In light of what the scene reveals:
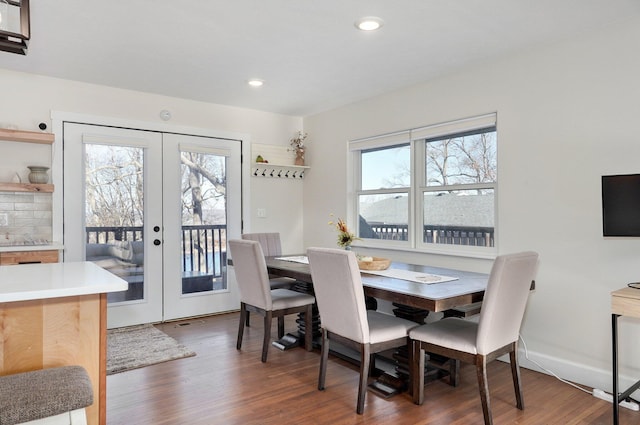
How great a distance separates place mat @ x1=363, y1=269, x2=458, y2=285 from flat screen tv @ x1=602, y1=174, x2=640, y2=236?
0.98 m

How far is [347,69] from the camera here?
12.1ft

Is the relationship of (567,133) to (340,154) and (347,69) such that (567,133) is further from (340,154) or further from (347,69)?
(340,154)

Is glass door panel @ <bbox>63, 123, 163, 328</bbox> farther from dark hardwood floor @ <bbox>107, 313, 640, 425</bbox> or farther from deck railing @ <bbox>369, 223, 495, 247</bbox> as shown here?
deck railing @ <bbox>369, 223, 495, 247</bbox>

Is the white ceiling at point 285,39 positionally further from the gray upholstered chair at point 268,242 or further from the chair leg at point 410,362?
the chair leg at point 410,362

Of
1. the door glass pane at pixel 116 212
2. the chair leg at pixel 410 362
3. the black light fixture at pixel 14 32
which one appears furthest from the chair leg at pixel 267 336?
the black light fixture at pixel 14 32

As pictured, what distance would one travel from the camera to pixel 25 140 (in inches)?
145

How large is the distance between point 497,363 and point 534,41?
2417 mm

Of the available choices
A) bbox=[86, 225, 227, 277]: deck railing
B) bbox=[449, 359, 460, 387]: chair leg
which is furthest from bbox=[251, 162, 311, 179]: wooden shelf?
bbox=[449, 359, 460, 387]: chair leg

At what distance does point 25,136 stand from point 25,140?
0.30 ft

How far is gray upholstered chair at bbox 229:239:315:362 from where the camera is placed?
3336 millimetres

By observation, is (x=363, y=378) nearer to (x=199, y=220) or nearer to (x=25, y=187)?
(x=199, y=220)

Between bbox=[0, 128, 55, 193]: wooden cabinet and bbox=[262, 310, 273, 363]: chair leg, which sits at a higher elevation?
bbox=[0, 128, 55, 193]: wooden cabinet

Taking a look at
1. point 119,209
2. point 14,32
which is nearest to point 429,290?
point 14,32

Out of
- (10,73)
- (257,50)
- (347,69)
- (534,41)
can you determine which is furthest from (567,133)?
(10,73)
